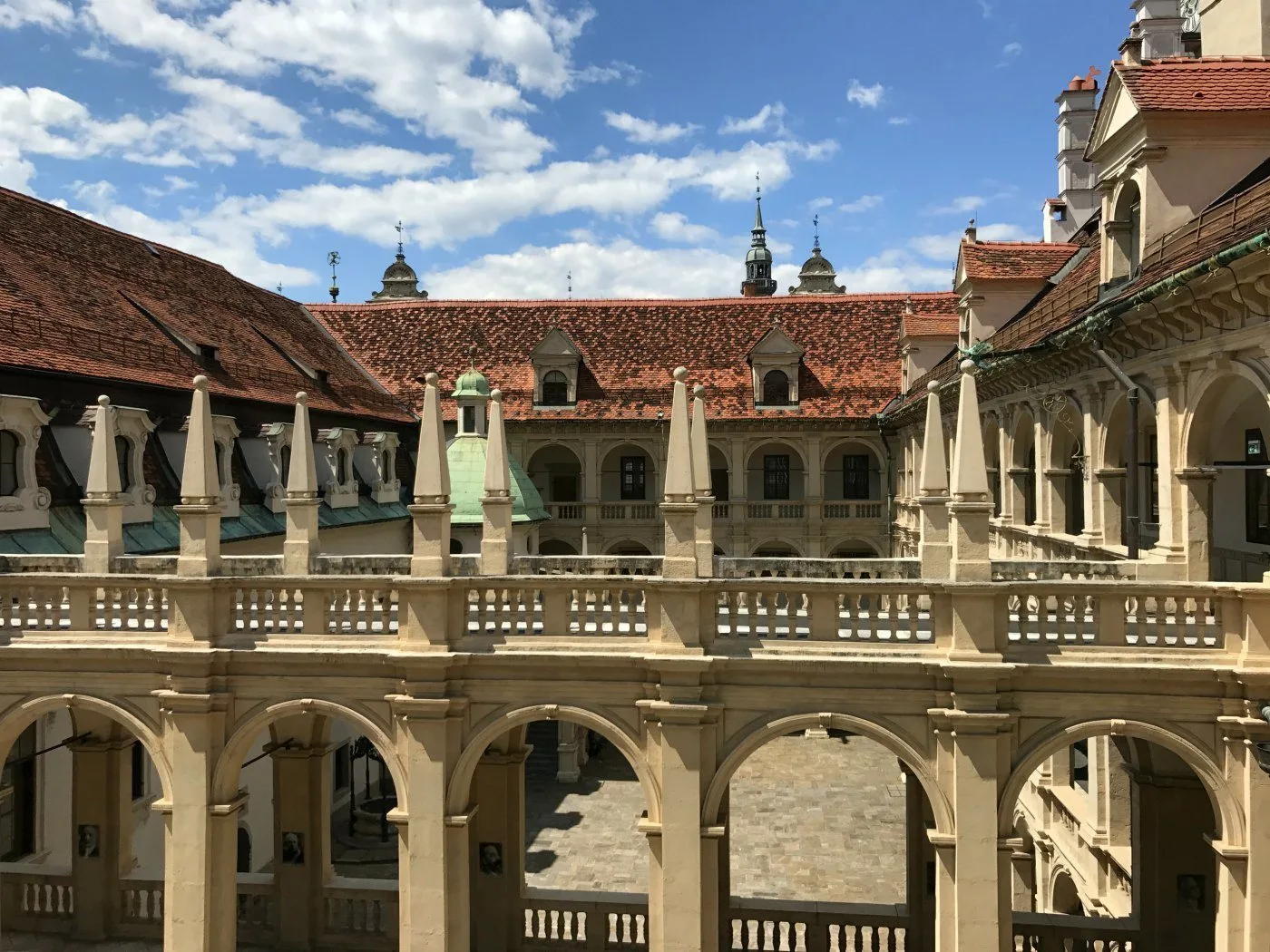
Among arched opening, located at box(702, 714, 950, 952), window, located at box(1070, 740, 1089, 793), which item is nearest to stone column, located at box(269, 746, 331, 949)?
arched opening, located at box(702, 714, 950, 952)

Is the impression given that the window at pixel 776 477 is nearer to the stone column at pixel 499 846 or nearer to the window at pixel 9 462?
the stone column at pixel 499 846

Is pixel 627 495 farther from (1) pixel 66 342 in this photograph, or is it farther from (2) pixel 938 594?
(2) pixel 938 594

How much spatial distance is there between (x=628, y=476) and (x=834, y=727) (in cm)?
3141

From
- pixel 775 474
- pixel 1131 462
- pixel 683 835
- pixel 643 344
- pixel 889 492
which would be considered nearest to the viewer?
pixel 683 835

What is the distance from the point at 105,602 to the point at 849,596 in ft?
34.8

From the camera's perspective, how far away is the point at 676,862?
12023 mm

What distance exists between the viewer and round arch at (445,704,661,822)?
40.4 ft

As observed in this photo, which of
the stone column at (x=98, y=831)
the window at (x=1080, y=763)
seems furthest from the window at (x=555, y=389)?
the stone column at (x=98, y=831)

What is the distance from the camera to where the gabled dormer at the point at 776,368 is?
1565 inches

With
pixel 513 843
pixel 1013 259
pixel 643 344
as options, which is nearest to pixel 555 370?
pixel 643 344

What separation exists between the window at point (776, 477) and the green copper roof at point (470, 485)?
13.6 meters

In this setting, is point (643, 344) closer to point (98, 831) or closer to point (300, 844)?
point (300, 844)

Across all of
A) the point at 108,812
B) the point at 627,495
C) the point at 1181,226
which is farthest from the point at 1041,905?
the point at 627,495

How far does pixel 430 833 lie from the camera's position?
12469mm
